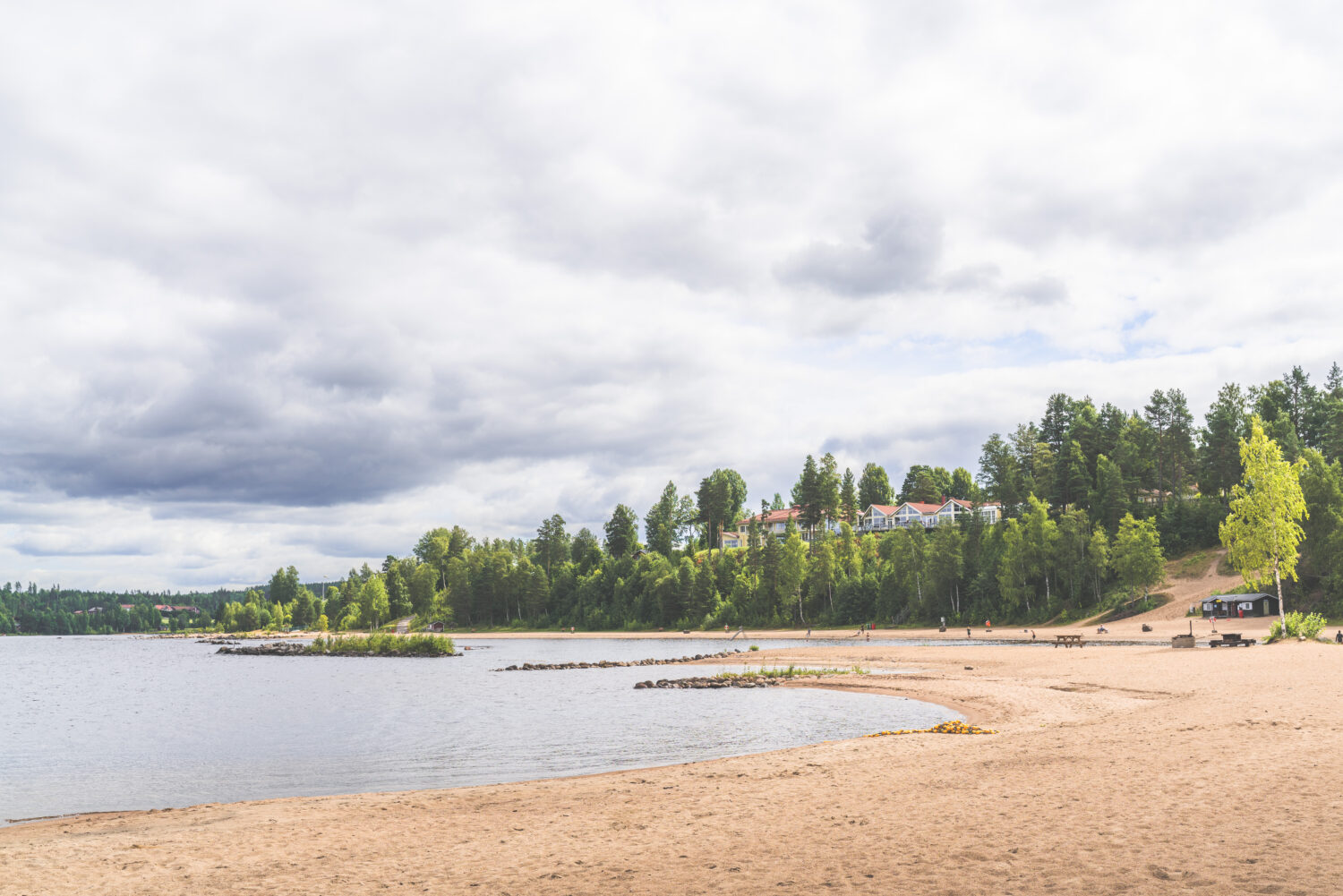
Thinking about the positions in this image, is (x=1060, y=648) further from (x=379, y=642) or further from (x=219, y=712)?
(x=379, y=642)

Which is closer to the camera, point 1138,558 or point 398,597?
point 1138,558

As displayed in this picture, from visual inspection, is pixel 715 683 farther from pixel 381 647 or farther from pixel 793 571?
pixel 793 571

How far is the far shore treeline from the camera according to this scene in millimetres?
97625

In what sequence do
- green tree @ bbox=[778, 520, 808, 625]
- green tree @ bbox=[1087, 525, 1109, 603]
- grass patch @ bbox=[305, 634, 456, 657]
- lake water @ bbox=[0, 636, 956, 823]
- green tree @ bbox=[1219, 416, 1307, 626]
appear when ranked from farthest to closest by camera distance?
1. green tree @ bbox=[778, 520, 808, 625]
2. green tree @ bbox=[1087, 525, 1109, 603]
3. grass patch @ bbox=[305, 634, 456, 657]
4. green tree @ bbox=[1219, 416, 1307, 626]
5. lake water @ bbox=[0, 636, 956, 823]

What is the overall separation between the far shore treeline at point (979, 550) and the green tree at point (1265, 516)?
4.70 meters

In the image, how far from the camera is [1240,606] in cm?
7775

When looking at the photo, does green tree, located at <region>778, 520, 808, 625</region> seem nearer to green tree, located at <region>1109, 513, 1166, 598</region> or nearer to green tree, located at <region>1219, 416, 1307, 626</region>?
green tree, located at <region>1109, 513, 1166, 598</region>

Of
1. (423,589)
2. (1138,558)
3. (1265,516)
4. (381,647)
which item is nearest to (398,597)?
(423,589)

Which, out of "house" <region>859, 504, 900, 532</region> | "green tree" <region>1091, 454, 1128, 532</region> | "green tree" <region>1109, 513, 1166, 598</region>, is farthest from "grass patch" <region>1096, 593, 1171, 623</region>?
"house" <region>859, 504, 900, 532</region>

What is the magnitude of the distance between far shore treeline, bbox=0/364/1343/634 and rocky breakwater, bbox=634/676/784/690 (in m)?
41.3

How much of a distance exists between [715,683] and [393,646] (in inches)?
2366

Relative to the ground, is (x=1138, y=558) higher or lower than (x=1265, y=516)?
lower

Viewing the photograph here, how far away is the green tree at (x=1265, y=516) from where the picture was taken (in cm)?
5394

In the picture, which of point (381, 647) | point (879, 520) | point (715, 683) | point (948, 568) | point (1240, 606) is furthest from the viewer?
point (879, 520)
